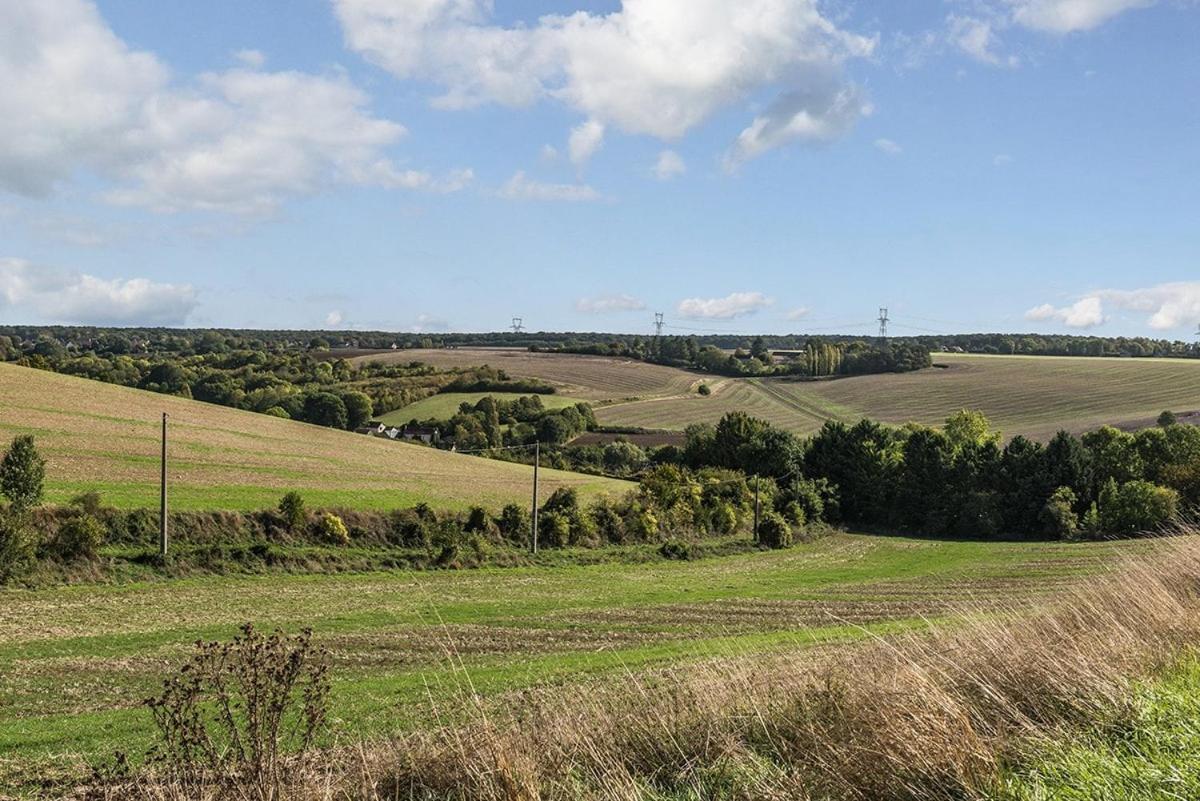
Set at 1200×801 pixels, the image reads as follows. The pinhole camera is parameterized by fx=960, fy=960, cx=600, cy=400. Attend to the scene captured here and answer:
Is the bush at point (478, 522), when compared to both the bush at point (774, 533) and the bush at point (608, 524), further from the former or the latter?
the bush at point (774, 533)

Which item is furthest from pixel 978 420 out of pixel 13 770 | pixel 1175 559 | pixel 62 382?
pixel 13 770

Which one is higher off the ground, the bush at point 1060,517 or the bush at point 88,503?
the bush at point 88,503

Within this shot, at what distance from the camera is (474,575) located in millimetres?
43875

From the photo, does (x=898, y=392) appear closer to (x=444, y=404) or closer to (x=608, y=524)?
(x=444, y=404)

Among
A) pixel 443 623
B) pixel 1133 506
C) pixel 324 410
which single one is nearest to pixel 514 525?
pixel 443 623

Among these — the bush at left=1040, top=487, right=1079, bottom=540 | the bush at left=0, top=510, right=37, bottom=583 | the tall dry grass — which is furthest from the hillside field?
the tall dry grass

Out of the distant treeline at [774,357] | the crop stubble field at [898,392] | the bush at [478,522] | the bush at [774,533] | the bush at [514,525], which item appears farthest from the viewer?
the distant treeline at [774,357]

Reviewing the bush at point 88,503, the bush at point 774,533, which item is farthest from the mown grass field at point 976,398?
the bush at point 88,503

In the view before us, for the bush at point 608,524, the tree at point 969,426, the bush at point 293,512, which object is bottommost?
the bush at point 608,524

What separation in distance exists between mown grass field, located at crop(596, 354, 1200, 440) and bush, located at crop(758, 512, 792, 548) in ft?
115

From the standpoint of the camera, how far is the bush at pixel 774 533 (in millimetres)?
62156

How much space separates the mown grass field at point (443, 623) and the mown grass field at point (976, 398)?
50.4 metres

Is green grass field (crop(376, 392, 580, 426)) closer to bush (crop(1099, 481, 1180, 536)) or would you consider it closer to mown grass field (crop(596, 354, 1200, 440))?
mown grass field (crop(596, 354, 1200, 440))

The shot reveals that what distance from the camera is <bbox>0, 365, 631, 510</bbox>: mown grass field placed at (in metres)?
45.7
